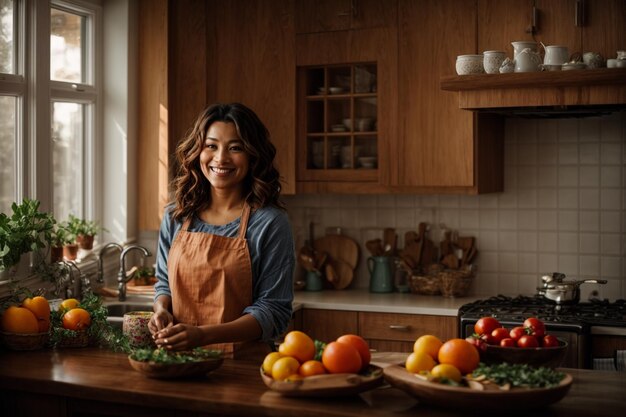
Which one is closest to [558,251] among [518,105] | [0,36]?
[518,105]

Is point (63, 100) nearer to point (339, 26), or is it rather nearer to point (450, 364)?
point (339, 26)

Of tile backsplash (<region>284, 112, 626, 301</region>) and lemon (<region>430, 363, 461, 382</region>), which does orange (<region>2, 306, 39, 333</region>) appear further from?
tile backsplash (<region>284, 112, 626, 301</region>)

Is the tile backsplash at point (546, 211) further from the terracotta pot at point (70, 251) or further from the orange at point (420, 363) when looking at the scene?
the orange at point (420, 363)

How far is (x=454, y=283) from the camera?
4.61m

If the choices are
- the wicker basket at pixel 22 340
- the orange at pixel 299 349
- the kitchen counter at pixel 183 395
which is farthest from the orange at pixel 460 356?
the wicker basket at pixel 22 340

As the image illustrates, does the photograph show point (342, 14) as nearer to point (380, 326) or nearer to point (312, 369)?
point (380, 326)

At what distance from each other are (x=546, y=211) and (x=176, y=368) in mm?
2755

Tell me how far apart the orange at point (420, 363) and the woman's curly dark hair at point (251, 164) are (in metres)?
0.92

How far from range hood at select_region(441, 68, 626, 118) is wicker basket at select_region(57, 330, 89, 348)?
1.99 metres

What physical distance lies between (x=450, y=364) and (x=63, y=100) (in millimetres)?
2886

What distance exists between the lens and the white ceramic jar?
404 centimetres

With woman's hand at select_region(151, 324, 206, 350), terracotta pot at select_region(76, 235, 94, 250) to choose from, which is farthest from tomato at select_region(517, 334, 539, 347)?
terracotta pot at select_region(76, 235, 94, 250)

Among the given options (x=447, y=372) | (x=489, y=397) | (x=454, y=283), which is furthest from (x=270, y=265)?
(x=454, y=283)

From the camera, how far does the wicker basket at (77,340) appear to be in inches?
122
